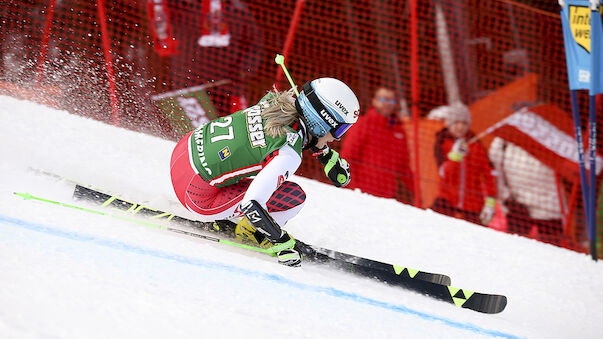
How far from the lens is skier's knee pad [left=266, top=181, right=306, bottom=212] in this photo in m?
3.53

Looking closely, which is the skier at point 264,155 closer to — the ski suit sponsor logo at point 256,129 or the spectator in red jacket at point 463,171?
the ski suit sponsor logo at point 256,129

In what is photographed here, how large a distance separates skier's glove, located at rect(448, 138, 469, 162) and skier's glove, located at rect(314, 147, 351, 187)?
9.15ft

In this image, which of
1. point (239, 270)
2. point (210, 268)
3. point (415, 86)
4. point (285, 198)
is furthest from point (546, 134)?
point (210, 268)

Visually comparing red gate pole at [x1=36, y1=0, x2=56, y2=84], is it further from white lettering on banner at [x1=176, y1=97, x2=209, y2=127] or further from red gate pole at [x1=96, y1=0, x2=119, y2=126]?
white lettering on banner at [x1=176, y1=97, x2=209, y2=127]

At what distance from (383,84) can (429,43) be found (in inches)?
28.3

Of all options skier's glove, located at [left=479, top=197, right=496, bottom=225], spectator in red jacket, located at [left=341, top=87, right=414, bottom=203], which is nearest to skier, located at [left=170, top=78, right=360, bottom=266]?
spectator in red jacket, located at [left=341, top=87, right=414, bottom=203]

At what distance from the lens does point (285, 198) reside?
11.6 ft

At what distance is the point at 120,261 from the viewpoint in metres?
2.71

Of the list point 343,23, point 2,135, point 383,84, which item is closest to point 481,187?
point 383,84

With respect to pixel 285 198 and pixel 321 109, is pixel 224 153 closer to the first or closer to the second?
pixel 285 198

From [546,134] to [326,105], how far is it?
435cm

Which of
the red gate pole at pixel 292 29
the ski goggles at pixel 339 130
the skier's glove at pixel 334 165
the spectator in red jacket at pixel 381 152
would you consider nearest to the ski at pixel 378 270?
the skier's glove at pixel 334 165

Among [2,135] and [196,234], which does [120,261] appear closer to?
[196,234]

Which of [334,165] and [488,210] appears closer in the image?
[334,165]
